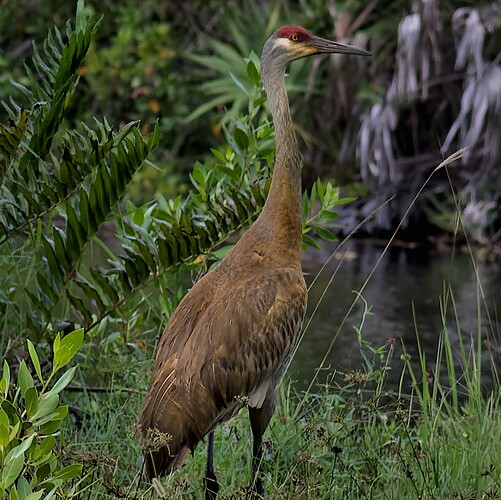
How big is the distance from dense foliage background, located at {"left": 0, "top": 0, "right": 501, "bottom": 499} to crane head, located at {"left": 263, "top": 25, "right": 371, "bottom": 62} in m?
0.21

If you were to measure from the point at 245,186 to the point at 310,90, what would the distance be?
22.7 ft

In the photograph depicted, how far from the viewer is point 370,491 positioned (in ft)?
12.7

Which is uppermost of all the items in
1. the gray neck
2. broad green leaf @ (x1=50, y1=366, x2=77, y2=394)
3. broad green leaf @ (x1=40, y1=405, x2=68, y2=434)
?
broad green leaf @ (x1=50, y1=366, x2=77, y2=394)

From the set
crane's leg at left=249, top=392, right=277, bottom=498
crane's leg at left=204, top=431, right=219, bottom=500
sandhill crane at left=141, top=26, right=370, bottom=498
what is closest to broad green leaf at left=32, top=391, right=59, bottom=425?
sandhill crane at left=141, top=26, right=370, bottom=498

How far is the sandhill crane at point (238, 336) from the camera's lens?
3914 millimetres

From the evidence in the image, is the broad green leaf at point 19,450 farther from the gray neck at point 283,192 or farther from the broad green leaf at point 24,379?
the gray neck at point 283,192

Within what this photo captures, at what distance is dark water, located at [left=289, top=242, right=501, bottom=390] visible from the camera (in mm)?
7000

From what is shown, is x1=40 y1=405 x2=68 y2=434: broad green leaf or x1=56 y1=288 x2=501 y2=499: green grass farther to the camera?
x1=56 y1=288 x2=501 y2=499: green grass

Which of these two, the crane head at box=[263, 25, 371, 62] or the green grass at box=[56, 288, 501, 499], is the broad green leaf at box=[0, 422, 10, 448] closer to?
the green grass at box=[56, 288, 501, 499]

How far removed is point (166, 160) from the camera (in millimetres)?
12258

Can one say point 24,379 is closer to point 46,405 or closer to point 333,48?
point 46,405

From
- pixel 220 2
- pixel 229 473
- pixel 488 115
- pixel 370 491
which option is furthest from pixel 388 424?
pixel 220 2

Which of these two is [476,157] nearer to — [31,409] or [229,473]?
[229,473]

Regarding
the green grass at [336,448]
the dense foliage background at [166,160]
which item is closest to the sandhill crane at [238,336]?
the green grass at [336,448]
